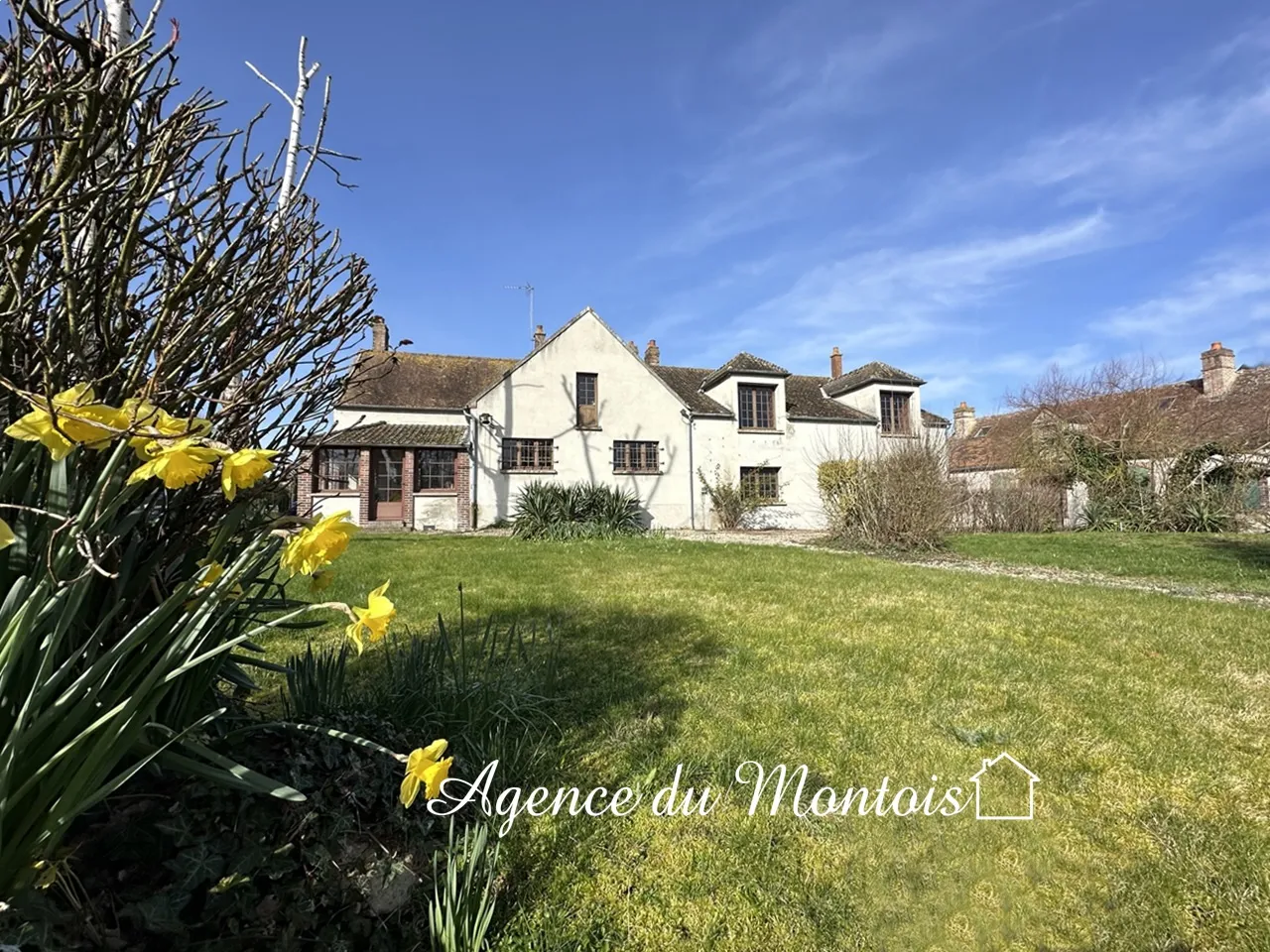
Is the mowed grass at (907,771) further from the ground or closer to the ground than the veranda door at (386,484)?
closer to the ground

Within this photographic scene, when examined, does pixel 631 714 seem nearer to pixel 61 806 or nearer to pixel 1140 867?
pixel 1140 867

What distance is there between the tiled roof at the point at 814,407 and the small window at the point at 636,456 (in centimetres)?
529

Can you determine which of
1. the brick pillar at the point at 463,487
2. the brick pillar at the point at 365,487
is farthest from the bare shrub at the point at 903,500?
the brick pillar at the point at 365,487

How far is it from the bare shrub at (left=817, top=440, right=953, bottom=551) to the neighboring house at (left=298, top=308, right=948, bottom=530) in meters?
5.32

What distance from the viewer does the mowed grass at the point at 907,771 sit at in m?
1.92

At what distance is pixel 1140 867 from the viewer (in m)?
2.15

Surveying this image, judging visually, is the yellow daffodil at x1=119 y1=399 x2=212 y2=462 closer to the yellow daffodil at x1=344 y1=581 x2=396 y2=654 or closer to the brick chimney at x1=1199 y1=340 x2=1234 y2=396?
the yellow daffodil at x1=344 y1=581 x2=396 y2=654

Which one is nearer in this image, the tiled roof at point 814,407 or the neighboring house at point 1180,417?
the neighboring house at point 1180,417

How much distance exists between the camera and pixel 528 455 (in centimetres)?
1936

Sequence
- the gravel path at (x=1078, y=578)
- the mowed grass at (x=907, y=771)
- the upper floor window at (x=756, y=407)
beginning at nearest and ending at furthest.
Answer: the mowed grass at (x=907, y=771)
the gravel path at (x=1078, y=578)
the upper floor window at (x=756, y=407)

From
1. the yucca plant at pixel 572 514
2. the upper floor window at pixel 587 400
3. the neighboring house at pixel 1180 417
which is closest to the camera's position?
the yucca plant at pixel 572 514

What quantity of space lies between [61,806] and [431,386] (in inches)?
897

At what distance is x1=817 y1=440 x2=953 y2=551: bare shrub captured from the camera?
40.6 feet

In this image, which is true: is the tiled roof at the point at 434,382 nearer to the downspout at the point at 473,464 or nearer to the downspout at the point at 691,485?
the downspout at the point at 473,464
